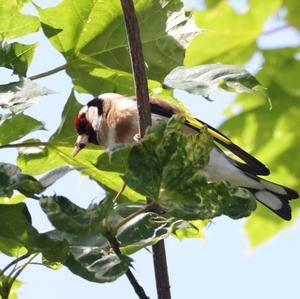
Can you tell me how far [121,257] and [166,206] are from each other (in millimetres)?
148

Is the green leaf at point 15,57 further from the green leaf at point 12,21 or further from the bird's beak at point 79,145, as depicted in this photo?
the bird's beak at point 79,145

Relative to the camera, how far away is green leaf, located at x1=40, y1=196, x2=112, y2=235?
1.65 meters

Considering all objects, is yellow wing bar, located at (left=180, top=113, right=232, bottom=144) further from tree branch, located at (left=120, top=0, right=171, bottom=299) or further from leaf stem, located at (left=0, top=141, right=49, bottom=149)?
tree branch, located at (left=120, top=0, right=171, bottom=299)

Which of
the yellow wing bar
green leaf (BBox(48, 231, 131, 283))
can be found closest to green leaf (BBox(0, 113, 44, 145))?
green leaf (BBox(48, 231, 131, 283))

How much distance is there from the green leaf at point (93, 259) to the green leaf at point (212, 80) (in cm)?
45

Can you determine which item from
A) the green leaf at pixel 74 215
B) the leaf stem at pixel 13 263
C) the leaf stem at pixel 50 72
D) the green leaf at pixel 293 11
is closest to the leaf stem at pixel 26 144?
the leaf stem at pixel 50 72

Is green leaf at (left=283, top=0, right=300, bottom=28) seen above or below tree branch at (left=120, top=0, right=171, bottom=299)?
below

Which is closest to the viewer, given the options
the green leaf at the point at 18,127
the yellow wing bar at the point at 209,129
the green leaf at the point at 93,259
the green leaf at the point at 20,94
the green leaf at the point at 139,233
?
the green leaf at the point at 93,259

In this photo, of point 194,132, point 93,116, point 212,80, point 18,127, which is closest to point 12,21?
point 18,127

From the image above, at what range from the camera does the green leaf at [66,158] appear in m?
2.48

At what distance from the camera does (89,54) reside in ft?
8.48

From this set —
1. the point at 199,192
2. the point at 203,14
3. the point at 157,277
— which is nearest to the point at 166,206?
the point at 199,192

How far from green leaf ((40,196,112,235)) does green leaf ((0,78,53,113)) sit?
398 millimetres

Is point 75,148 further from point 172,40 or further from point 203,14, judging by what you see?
point 203,14
